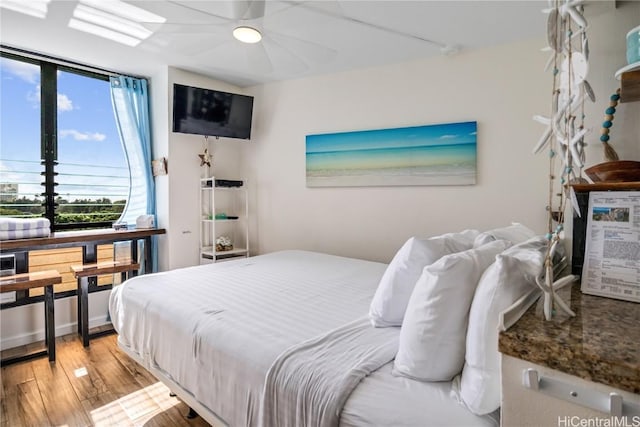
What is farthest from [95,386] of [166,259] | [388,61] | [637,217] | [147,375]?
[388,61]

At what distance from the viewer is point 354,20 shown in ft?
8.23

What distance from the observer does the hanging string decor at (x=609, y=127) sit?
1198 millimetres

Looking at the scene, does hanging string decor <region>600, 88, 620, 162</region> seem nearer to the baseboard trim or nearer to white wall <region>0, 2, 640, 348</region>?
white wall <region>0, 2, 640, 348</region>

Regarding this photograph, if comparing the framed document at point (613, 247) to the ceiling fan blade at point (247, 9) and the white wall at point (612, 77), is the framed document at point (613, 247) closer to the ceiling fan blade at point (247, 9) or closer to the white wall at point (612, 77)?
the white wall at point (612, 77)

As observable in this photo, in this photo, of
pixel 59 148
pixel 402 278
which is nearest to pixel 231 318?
pixel 402 278

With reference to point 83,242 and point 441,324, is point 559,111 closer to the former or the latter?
point 441,324

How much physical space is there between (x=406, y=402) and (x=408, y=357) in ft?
0.49

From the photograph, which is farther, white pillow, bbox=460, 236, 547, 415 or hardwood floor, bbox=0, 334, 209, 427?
hardwood floor, bbox=0, 334, 209, 427

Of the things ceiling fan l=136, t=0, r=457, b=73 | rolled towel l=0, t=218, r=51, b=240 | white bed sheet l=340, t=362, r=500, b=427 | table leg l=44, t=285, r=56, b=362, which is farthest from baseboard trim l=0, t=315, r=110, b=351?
white bed sheet l=340, t=362, r=500, b=427

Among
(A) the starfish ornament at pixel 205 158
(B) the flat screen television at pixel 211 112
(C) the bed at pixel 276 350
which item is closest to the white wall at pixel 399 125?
(B) the flat screen television at pixel 211 112

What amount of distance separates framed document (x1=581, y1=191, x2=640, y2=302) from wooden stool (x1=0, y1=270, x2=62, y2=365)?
3453 millimetres

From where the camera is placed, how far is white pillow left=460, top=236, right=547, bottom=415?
0.90m

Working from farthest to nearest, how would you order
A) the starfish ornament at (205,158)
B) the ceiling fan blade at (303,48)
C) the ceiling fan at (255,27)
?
the starfish ornament at (205,158), the ceiling fan blade at (303,48), the ceiling fan at (255,27)

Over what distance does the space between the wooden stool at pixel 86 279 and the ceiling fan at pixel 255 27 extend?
6.91 feet
